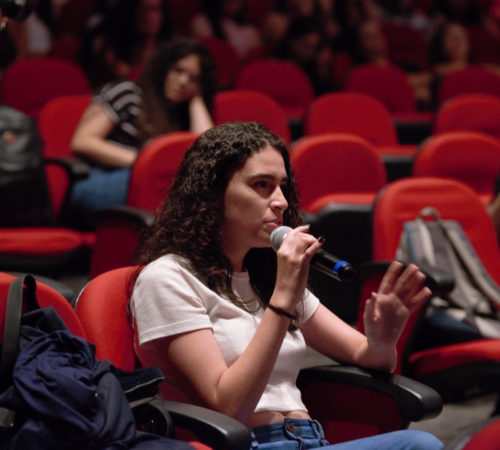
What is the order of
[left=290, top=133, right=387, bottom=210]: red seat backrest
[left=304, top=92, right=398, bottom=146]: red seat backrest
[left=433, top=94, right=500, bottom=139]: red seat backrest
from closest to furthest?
[left=290, top=133, right=387, bottom=210]: red seat backrest < [left=304, top=92, right=398, bottom=146]: red seat backrest < [left=433, top=94, right=500, bottom=139]: red seat backrest

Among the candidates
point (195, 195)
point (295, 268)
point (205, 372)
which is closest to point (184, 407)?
point (205, 372)

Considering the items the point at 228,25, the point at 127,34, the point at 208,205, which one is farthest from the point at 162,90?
the point at 228,25

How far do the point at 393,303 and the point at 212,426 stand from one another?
1.43ft

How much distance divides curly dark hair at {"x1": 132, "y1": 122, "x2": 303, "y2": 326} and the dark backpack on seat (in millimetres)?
1332

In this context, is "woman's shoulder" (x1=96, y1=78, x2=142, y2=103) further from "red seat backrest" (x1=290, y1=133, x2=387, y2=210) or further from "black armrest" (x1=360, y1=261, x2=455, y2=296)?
"black armrest" (x1=360, y1=261, x2=455, y2=296)

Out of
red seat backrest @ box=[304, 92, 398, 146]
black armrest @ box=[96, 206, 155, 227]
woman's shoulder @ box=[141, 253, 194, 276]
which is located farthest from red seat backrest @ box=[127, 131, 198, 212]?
red seat backrest @ box=[304, 92, 398, 146]

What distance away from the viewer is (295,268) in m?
1.21

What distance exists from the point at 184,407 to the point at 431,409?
46 cm

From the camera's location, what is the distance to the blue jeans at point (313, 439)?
48.8 inches

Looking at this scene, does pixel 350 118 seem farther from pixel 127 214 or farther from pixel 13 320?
pixel 13 320

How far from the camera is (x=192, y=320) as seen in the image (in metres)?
1.28

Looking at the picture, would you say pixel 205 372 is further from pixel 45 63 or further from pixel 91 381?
pixel 45 63

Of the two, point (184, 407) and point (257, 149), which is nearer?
point (184, 407)

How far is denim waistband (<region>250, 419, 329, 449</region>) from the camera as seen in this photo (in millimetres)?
1301
